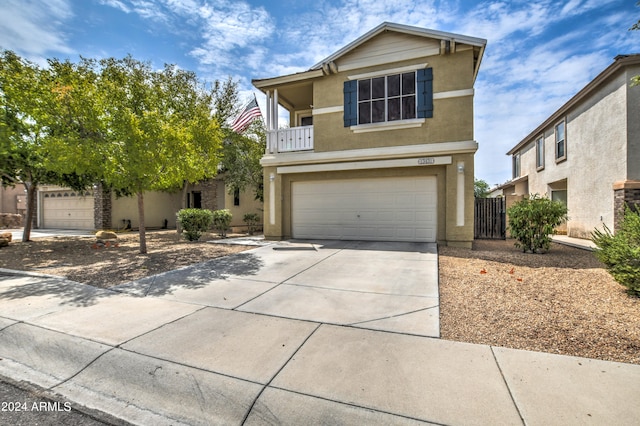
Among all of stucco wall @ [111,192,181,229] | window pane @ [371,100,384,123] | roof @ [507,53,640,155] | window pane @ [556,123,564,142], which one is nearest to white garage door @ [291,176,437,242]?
window pane @ [371,100,384,123]

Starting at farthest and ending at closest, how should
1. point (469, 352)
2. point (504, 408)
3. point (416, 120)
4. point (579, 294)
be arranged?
point (416, 120)
point (579, 294)
point (469, 352)
point (504, 408)

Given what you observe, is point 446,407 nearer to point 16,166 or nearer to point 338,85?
point 338,85

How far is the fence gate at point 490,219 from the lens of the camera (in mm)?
12547

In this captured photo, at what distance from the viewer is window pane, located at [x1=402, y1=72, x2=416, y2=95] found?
34.5 ft

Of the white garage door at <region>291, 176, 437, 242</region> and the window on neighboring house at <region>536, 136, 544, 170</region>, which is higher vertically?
the window on neighboring house at <region>536, 136, 544, 170</region>

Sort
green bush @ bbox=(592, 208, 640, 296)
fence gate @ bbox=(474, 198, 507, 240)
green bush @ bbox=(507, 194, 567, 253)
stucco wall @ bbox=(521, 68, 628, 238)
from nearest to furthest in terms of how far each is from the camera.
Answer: green bush @ bbox=(592, 208, 640, 296) < green bush @ bbox=(507, 194, 567, 253) < stucco wall @ bbox=(521, 68, 628, 238) < fence gate @ bbox=(474, 198, 507, 240)

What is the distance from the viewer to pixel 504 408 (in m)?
2.35

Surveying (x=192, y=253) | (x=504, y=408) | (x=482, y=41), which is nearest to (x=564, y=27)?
(x=482, y=41)

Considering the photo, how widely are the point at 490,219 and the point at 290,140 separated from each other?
9050 millimetres

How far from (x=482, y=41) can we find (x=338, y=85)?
4.88 meters

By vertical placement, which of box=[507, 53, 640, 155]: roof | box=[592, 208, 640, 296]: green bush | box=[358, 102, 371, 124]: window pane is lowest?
box=[592, 208, 640, 296]: green bush

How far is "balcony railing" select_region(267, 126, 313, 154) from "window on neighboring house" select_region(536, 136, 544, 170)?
1424cm

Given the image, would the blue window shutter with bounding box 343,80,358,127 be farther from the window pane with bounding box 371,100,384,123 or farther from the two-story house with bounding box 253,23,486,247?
the window pane with bounding box 371,100,384,123

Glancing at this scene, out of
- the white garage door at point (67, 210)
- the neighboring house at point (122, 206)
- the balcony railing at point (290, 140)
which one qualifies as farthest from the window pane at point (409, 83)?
the white garage door at point (67, 210)
